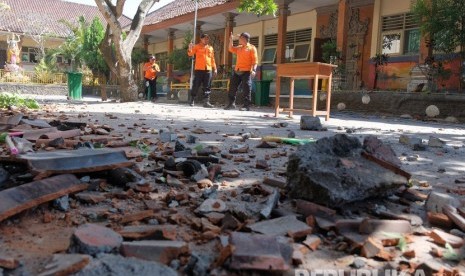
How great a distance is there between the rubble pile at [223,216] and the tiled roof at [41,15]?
30609 millimetres

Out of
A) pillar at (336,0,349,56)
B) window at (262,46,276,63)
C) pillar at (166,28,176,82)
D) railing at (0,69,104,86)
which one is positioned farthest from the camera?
railing at (0,69,104,86)

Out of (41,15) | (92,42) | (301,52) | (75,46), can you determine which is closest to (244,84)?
(301,52)

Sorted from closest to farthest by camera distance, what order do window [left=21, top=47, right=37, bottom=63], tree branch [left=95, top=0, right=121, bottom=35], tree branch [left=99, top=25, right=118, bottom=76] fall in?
tree branch [left=95, top=0, right=121, bottom=35], tree branch [left=99, top=25, right=118, bottom=76], window [left=21, top=47, right=37, bottom=63]

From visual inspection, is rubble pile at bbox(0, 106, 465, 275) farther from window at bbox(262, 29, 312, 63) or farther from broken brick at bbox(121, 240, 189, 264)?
window at bbox(262, 29, 312, 63)

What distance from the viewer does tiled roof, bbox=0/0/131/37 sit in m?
29.8

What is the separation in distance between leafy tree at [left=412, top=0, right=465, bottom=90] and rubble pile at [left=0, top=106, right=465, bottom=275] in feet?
25.9

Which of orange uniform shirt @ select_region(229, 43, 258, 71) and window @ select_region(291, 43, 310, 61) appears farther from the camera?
window @ select_region(291, 43, 310, 61)

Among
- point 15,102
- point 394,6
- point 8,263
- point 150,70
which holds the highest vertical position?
point 394,6

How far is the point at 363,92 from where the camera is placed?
11.1 meters

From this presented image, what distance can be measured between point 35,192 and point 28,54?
32543mm

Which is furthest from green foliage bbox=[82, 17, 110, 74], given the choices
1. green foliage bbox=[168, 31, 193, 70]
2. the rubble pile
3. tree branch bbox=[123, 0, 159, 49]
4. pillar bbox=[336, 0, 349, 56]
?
the rubble pile

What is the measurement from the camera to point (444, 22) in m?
9.27

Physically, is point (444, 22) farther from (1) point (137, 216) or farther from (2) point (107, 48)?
(2) point (107, 48)

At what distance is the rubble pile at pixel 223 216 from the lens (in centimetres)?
146
